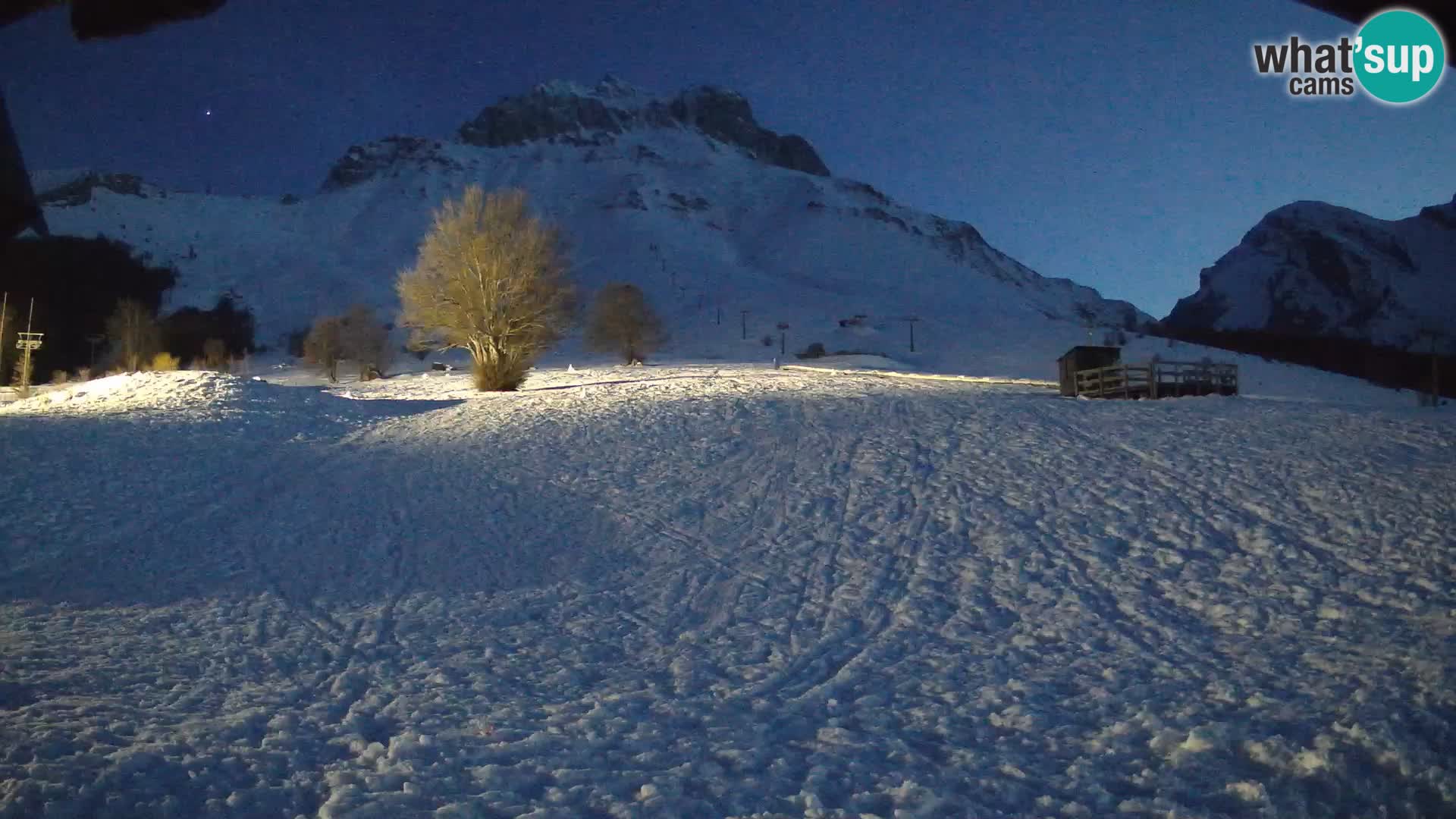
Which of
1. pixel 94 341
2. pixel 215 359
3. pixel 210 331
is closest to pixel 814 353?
pixel 215 359

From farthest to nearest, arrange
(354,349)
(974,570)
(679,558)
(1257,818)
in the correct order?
1. (354,349)
2. (679,558)
3. (974,570)
4. (1257,818)

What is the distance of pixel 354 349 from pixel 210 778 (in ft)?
258

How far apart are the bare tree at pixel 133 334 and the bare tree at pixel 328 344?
1309cm

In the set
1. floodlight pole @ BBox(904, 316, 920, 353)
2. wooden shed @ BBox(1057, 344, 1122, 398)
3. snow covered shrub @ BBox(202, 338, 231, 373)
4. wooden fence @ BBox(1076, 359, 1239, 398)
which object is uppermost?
floodlight pole @ BBox(904, 316, 920, 353)

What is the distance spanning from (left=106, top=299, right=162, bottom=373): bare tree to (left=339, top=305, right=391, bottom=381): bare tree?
15.8 metres

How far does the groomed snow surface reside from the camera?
5645mm

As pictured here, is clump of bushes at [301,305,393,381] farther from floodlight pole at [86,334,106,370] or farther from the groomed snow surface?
the groomed snow surface

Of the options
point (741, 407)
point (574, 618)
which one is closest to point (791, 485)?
point (574, 618)

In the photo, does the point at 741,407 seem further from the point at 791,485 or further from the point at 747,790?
the point at 747,790

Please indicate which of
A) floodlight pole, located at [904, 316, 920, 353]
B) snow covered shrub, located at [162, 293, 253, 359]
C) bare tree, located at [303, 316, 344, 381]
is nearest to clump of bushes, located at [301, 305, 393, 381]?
bare tree, located at [303, 316, 344, 381]

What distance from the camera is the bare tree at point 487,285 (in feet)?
112

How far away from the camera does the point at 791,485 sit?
15922 mm

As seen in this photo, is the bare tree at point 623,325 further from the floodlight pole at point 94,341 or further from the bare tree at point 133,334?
the floodlight pole at point 94,341

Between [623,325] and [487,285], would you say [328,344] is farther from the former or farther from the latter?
[487,285]
